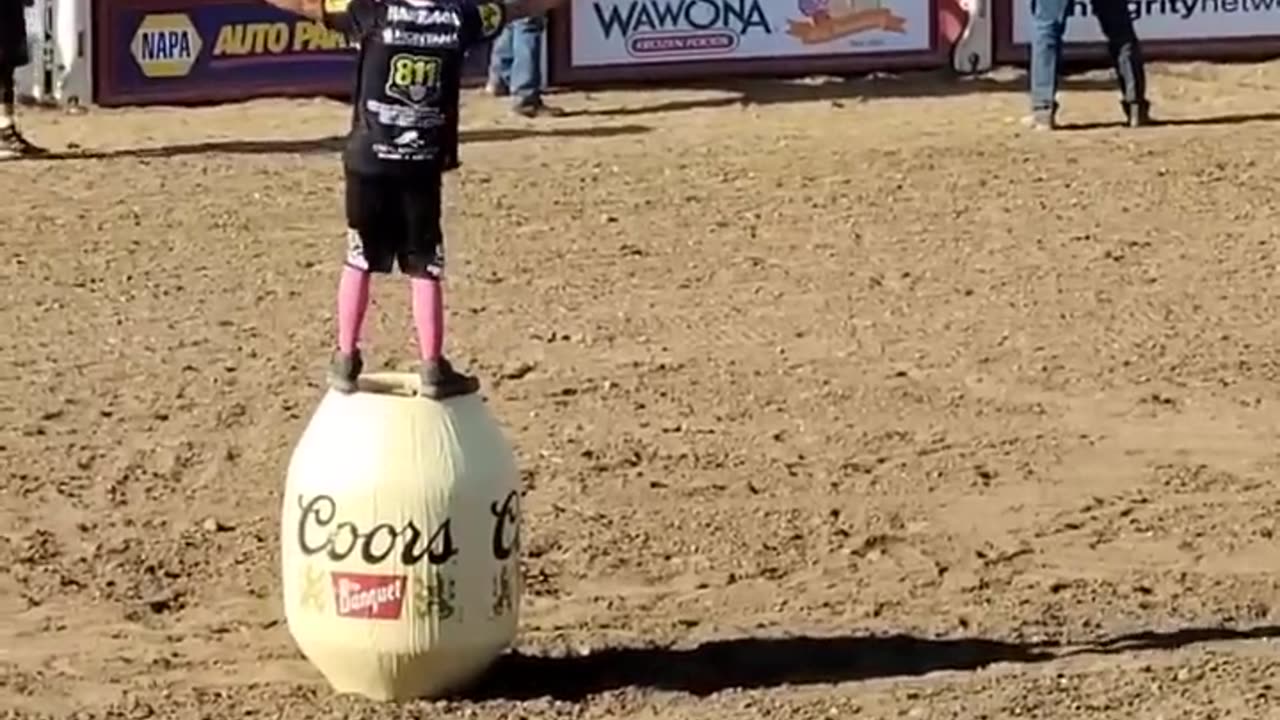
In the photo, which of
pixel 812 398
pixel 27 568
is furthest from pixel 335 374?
pixel 812 398

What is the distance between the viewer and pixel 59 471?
10.3 metres

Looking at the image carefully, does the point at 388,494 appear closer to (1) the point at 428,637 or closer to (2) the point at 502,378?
(1) the point at 428,637

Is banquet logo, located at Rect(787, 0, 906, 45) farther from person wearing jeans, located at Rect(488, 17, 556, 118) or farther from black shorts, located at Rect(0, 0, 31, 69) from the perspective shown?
black shorts, located at Rect(0, 0, 31, 69)

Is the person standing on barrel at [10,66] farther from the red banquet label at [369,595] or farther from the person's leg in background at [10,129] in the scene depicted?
the red banquet label at [369,595]

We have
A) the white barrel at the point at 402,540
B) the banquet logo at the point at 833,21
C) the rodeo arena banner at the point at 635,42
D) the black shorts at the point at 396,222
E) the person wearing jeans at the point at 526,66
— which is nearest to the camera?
the white barrel at the point at 402,540

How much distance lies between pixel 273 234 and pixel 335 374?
6.43 m

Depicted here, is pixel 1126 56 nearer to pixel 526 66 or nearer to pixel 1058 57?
pixel 1058 57

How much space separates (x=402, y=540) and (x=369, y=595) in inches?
6.8

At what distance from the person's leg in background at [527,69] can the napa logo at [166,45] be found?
2088mm

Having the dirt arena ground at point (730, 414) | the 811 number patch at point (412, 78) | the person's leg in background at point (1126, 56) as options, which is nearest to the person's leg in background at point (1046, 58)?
the person's leg in background at point (1126, 56)

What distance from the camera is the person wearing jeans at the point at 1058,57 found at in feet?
57.4

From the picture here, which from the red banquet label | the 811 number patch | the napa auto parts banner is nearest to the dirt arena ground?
the red banquet label

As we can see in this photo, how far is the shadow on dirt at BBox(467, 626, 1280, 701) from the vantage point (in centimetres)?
802

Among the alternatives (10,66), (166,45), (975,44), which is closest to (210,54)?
(166,45)
